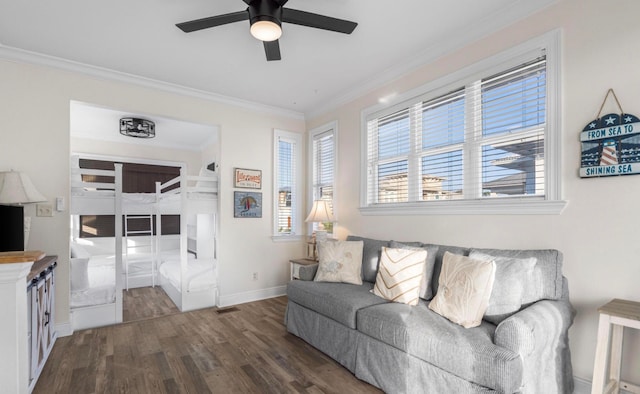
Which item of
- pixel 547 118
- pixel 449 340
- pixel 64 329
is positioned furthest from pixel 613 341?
pixel 64 329

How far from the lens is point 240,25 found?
2.66 meters

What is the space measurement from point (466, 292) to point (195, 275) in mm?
3295

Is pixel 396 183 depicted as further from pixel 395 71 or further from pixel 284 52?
pixel 284 52

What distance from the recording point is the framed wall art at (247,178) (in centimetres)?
433

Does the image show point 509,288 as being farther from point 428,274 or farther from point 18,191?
point 18,191

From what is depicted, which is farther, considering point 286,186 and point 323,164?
point 286,186

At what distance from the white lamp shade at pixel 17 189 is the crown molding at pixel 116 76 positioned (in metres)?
1.17

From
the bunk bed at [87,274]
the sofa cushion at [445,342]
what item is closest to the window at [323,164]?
the sofa cushion at [445,342]

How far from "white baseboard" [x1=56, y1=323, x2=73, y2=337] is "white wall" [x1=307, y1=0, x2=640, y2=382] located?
4124mm

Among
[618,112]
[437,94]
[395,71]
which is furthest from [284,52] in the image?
[618,112]

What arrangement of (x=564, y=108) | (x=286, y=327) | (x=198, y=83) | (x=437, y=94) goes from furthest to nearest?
(x=198, y=83) → (x=286, y=327) → (x=437, y=94) → (x=564, y=108)

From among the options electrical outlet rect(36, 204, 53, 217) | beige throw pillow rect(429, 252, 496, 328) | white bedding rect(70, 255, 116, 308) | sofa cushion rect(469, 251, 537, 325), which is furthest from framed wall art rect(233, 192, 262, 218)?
sofa cushion rect(469, 251, 537, 325)

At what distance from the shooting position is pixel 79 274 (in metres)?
3.39

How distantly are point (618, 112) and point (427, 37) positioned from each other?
61.5 inches
